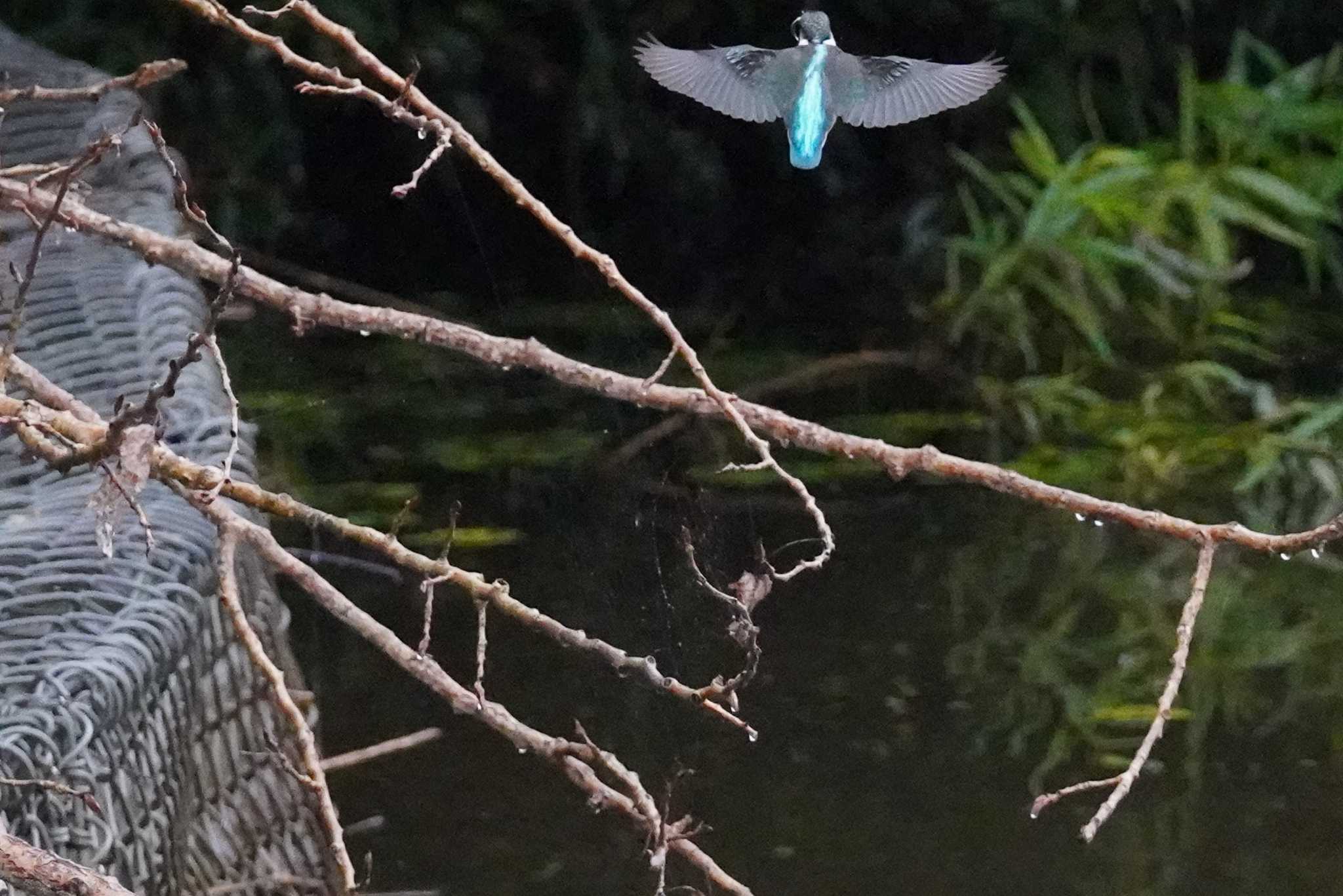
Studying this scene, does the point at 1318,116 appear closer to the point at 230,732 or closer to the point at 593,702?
the point at 593,702

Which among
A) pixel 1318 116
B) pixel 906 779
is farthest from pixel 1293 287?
pixel 906 779

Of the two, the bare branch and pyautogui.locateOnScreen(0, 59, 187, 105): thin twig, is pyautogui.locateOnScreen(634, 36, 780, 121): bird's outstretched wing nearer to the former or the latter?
pyautogui.locateOnScreen(0, 59, 187, 105): thin twig

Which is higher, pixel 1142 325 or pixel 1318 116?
pixel 1318 116

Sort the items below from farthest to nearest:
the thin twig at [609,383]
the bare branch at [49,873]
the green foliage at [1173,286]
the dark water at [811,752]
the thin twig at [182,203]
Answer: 1. the green foliage at [1173,286]
2. the dark water at [811,752]
3. the thin twig at [609,383]
4. the thin twig at [182,203]
5. the bare branch at [49,873]

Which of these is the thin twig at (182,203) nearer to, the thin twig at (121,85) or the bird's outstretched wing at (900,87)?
the thin twig at (121,85)

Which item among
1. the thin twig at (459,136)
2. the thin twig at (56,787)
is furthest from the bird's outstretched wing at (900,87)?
the thin twig at (56,787)

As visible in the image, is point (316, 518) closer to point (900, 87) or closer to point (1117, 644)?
point (900, 87)

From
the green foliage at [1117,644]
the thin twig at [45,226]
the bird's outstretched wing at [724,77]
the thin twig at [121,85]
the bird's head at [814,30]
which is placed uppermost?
the bird's head at [814,30]
